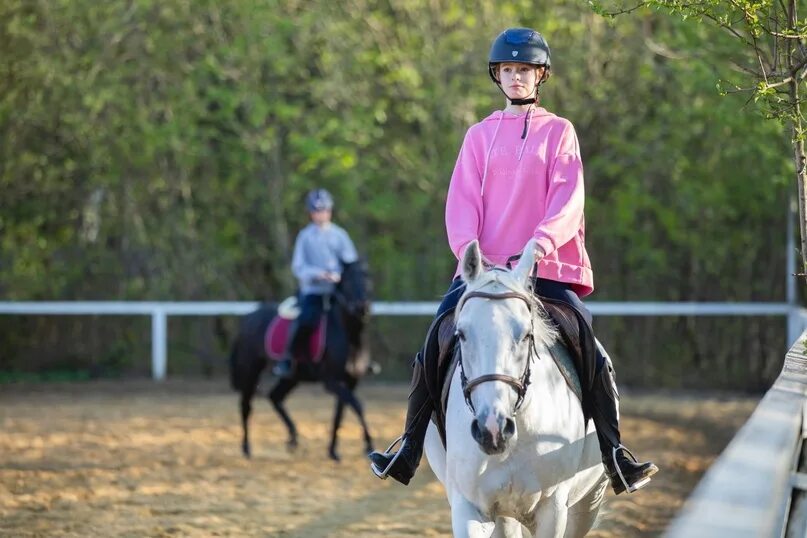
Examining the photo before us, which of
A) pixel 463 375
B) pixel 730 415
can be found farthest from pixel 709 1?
pixel 730 415

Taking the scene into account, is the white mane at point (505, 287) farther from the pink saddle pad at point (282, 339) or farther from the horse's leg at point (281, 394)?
the horse's leg at point (281, 394)

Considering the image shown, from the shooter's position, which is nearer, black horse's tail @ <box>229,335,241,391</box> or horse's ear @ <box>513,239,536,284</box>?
horse's ear @ <box>513,239,536,284</box>

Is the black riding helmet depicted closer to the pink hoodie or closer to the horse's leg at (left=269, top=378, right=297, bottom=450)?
the pink hoodie

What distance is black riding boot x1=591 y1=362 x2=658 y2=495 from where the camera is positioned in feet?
18.0

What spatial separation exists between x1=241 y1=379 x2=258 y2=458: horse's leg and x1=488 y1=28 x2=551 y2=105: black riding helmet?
25.5ft

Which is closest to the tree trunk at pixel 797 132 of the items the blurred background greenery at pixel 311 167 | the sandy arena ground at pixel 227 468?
the sandy arena ground at pixel 227 468

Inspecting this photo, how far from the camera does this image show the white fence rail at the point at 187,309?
1931cm

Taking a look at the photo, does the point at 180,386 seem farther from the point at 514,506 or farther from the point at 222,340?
the point at 514,506

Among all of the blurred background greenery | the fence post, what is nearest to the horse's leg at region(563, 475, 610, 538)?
the blurred background greenery

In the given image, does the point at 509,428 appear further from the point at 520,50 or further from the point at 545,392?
the point at 520,50

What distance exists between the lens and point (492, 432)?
4.55 m

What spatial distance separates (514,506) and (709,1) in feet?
7.60

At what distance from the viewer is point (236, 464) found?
12258 mm

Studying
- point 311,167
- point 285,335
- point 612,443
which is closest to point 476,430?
point 612,443
